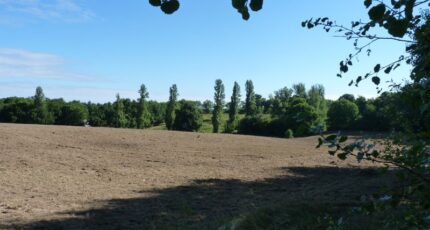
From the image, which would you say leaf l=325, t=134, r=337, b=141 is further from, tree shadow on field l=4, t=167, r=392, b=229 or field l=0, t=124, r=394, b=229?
tree shadow on field l=4, t=167, r=392, b=229

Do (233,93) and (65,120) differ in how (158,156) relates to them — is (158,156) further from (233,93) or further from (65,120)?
(233,93)

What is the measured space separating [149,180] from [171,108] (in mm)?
42171

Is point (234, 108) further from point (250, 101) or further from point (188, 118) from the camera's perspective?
point (188, 118)

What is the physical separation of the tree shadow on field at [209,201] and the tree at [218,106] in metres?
42.1

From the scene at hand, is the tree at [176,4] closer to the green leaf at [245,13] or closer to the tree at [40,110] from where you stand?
the green leaf at [245,13]

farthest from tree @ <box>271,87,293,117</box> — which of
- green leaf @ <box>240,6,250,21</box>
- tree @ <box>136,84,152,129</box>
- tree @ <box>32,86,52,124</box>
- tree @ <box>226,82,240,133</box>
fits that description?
tree @ <box>32,86,52,124</box>

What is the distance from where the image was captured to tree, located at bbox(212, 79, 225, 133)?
55.7 m

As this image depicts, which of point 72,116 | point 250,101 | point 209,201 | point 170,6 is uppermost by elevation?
point 250,101

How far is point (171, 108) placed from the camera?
178 feet

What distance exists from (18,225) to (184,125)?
45.3m

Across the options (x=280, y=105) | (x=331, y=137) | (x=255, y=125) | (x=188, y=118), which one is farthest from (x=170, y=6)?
(x=188, y=118)

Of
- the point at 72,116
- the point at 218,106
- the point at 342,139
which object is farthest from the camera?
the point at 218,106

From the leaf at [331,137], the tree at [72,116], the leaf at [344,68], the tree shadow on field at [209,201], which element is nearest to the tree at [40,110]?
the tree at [72,116]

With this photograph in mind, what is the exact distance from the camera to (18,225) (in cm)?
718
